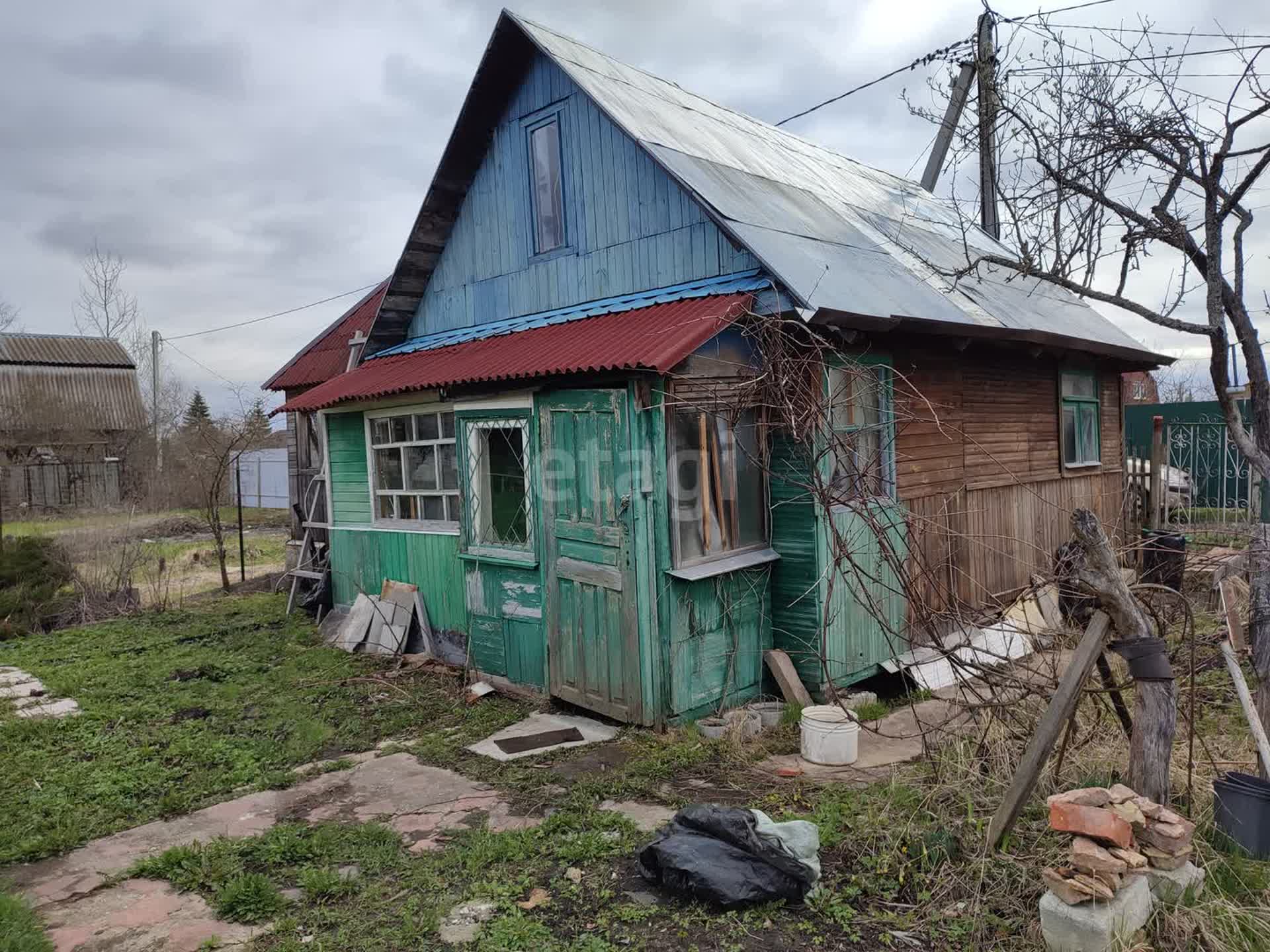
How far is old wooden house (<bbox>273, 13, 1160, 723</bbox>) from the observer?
595cm

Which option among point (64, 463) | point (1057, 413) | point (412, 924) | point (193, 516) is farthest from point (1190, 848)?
point (64, 463)

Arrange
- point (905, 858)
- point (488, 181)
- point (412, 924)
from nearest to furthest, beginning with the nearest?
point (412, 924)
point (905, 858)
point (488, 181)

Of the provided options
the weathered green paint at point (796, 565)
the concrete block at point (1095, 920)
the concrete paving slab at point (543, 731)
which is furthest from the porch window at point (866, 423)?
Result: the concrete block at point (1095, 920)

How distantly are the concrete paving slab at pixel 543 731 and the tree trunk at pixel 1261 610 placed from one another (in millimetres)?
3869

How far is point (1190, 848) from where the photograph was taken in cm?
334

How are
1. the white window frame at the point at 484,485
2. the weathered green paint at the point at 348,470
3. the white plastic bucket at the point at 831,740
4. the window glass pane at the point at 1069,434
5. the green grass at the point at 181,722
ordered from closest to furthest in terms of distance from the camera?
the green grass at the point at 181,722, the white plastic bucket at the point at 831,740, the white window frame at the point at 484,485, the weathered green paint at the point at 348,470, the window glass pane at the point at 1069,434

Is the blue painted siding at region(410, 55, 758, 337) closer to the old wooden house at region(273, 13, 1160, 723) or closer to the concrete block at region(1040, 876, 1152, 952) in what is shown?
the old wooden house at region(273, 13, 1160, 723)

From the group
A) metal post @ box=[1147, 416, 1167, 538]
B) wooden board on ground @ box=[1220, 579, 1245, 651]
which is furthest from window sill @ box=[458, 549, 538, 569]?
metal post @ box=[1147, 416, 1167, 538]

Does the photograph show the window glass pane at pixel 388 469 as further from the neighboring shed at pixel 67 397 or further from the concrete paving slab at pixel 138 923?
the neighboring shed at pixel 67 397

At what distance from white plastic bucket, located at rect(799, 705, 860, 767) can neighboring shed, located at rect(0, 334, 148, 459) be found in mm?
25325

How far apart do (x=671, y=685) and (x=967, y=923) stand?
2731 mm

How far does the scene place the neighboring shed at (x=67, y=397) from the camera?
23.8 meters

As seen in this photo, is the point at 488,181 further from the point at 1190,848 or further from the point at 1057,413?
the point at 1190,848

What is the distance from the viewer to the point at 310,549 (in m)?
11.7
